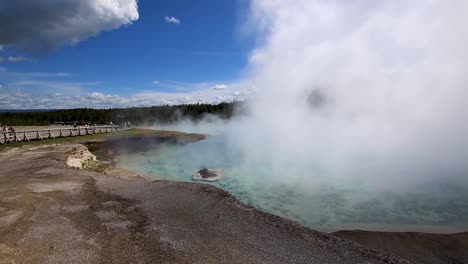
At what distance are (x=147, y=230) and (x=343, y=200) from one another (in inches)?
422

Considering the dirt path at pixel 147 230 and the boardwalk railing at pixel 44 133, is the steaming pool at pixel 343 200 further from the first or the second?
the boardwalk railing at pixel 44 133

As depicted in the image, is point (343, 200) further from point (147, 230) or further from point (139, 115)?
point (139, 115)

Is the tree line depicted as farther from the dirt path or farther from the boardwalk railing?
the dirt path

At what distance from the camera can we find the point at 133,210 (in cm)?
982

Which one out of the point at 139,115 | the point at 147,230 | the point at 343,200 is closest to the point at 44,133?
the point at 147,230

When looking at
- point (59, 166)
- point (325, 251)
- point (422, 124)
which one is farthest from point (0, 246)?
point (422, 124)

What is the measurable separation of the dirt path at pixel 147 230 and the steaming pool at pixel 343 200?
4370 millimetres

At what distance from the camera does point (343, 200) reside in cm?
1538

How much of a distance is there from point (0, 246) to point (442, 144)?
94.9 ft

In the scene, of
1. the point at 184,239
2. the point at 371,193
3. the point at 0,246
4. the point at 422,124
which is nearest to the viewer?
the point at 0,246

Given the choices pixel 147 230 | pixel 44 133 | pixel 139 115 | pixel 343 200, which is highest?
pixel 139 115

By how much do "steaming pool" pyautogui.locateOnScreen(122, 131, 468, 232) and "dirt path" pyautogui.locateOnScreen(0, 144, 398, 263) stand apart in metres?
4.37

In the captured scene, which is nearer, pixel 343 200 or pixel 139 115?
pixel 343 200

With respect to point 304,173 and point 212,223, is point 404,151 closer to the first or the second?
point 304,173
